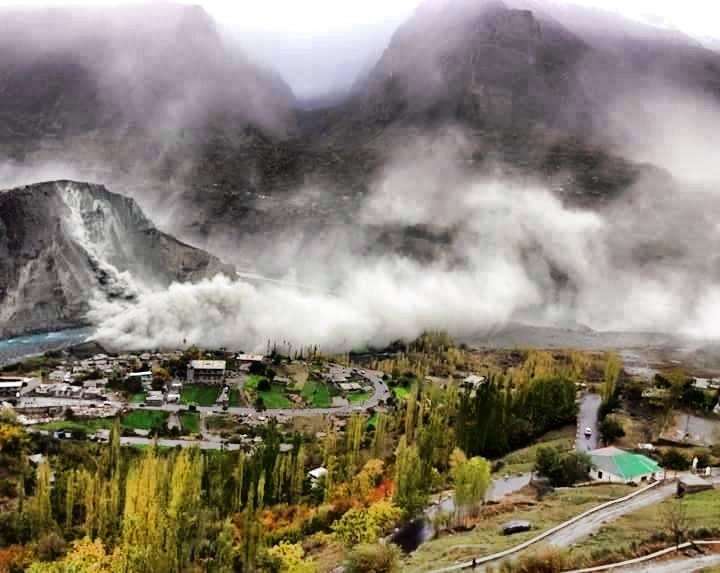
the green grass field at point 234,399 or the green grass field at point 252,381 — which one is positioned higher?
the green grass field at point 252,381

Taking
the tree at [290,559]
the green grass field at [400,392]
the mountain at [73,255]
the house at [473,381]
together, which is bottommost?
the tree at [290,559]

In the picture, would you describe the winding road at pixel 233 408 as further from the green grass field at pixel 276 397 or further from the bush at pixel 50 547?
the bush at pixel 50 547

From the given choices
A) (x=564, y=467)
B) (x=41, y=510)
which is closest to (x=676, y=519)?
(x=564, y=467)

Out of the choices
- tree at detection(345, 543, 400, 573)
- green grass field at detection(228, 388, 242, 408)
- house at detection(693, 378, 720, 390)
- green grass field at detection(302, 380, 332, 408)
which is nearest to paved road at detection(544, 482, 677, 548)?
tree at detection(345, 543, 400, 573)

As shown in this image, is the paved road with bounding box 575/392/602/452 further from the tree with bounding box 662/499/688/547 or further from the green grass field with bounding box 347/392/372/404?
the green grass field with bounding box 347/392/372/404

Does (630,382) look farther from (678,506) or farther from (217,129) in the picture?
(217,129)

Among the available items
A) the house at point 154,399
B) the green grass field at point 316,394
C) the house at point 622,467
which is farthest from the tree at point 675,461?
the house at point 154,399

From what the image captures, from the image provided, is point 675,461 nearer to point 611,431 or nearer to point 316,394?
Result: point 611,431

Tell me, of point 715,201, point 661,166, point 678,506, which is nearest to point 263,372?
point 678,506
